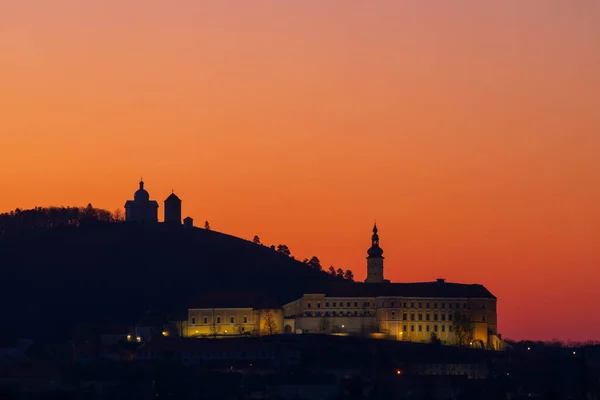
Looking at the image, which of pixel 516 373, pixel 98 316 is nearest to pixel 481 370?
pixel 516 373

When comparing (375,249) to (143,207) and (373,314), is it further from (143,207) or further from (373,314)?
(143,207)

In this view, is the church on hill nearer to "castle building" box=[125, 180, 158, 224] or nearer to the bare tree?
"castle building" box=[125, 180, 158, 224]

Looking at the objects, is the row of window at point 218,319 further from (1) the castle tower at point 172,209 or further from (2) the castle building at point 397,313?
(1) the castle tower at point 172,209

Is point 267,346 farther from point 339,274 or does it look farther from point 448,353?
point 339,274

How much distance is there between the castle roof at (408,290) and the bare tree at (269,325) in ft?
17.8

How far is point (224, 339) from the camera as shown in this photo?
130 metres

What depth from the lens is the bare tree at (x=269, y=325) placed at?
13794 centimetres

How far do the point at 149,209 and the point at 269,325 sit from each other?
2091 inches

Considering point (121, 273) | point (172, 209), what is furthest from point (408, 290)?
point (172, 209)

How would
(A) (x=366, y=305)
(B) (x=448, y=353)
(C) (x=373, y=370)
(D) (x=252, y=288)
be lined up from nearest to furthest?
(C) (x=373, y=370) → (B) (x=448, y=353) → (A) (x=366, y=305) → (D) (x=252, y=288)

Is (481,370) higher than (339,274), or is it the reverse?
(339,274)

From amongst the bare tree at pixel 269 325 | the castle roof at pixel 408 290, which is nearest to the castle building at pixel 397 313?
the castle roof at pixel 408 290

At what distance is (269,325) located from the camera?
138 meters

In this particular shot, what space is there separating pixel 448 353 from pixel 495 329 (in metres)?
15.8
